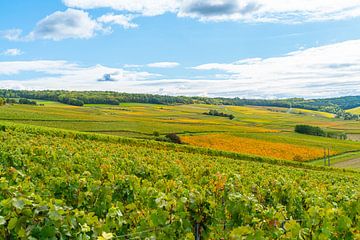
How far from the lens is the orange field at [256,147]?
2324 inches

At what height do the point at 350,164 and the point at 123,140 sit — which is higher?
the point at 123,140

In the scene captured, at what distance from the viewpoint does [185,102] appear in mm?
→ 172000

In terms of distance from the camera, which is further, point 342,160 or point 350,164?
point 342,160

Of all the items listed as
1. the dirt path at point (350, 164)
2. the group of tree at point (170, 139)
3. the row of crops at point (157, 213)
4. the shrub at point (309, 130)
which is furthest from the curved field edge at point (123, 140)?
the shrub at point (309, 130)

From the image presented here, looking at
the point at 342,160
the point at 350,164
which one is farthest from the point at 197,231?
the point at 342,160

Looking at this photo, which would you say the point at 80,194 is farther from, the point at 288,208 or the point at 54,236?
the point at 288,208

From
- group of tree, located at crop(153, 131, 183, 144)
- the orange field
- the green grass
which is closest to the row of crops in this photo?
group of tree, located at crop(153, 131, 183, 144)

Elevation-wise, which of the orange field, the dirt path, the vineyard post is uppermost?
the vineyard post

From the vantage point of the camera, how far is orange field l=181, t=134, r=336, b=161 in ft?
194

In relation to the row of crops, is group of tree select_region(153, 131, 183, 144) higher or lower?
lower

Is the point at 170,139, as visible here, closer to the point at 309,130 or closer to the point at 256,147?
the point at 256,147

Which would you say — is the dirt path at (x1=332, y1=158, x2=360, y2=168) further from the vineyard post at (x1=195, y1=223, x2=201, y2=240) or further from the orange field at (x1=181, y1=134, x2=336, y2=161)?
the vineyard post at (x1=195, y1=223, x2=201, y2=240)

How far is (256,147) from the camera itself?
6216 centimetres

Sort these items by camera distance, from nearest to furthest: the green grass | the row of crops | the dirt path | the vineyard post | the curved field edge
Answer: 1. the row of crops
2. the vineyard post
3. the curved field edge
4. the dirt path
5. the green grass
